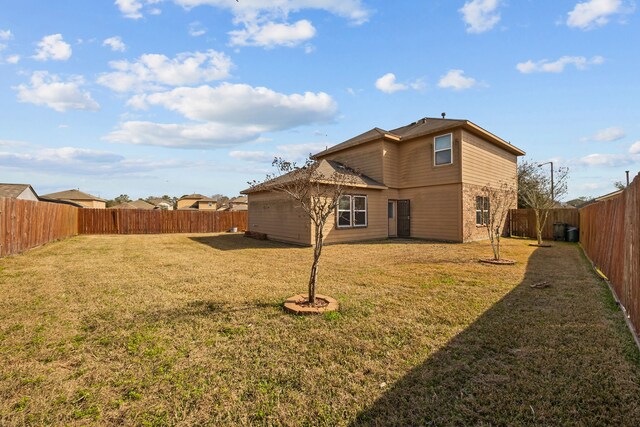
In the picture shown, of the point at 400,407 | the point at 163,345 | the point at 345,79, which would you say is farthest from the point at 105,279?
the point at 345,79

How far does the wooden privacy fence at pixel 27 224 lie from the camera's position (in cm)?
952

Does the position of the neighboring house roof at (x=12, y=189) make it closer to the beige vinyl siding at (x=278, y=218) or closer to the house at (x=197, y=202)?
the beige vinyl siding at (x=278, y=218)

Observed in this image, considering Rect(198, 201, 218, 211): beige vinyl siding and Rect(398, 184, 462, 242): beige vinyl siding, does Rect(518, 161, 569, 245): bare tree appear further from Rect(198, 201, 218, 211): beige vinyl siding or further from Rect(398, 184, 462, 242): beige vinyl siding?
Rect(198, 201, 218, 211): beige vinyl siding

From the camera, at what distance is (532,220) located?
16562 millimetres

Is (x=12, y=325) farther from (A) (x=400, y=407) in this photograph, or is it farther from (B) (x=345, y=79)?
(B) (x=345, y=79)

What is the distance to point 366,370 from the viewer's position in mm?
2912

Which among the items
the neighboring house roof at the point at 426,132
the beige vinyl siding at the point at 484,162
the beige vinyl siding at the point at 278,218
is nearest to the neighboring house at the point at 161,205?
the beige vinyl siding at the point at 278,218

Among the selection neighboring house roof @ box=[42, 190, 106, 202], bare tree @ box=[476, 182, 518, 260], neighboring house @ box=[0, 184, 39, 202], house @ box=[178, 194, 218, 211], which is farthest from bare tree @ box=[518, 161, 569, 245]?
neighboring house roof @ box=[42, 190, 106, 202]

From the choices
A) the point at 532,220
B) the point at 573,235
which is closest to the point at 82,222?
the point at 532,220

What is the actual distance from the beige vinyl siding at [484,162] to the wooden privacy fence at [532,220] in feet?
7.35

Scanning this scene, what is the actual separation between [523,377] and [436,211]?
12.5 meters

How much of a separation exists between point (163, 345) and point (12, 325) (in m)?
2.48

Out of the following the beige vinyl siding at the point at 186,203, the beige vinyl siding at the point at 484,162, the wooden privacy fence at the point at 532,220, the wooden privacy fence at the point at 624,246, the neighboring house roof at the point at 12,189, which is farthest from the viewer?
the beige vinyl siding at the point at 186,203

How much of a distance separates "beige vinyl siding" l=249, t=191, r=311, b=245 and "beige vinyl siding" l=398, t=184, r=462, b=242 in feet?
19.5
